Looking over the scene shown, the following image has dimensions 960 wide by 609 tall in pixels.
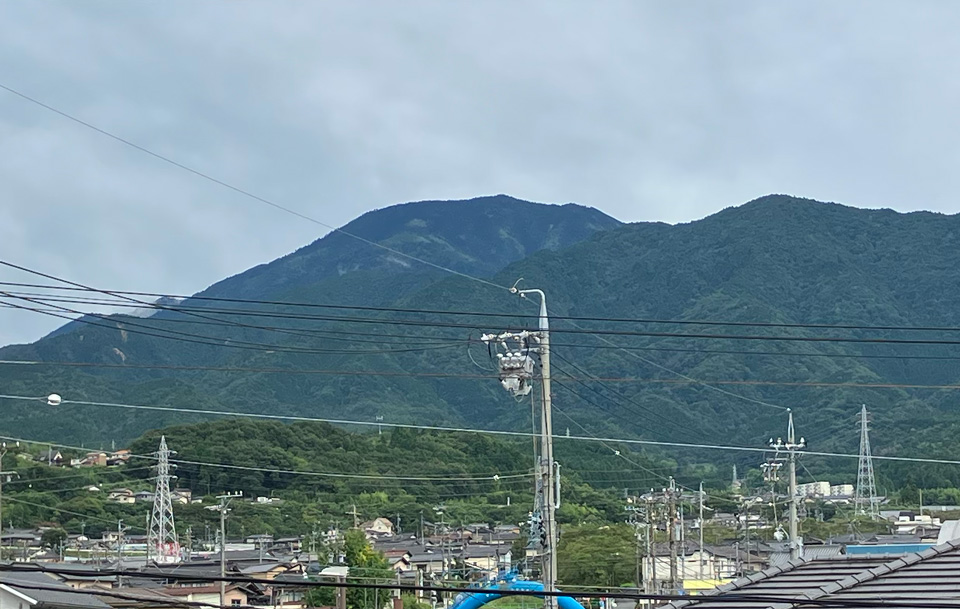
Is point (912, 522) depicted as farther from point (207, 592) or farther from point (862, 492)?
point (207, 592)

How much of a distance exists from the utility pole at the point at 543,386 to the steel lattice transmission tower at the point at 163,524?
123 feet

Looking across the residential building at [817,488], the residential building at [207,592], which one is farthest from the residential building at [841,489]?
the residential building at [207,592]

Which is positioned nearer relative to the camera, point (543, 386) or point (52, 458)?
point (543, 386)

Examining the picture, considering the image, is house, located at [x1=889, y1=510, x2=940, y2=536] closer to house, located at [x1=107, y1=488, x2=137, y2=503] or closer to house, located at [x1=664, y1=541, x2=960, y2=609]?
house, located at [x1=107, y1=488, x2=137, y2=503]

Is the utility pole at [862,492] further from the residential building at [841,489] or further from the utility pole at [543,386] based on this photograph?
the utility pole at [543,386]

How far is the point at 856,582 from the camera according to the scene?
436 inches

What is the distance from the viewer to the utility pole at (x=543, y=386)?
18.9 m

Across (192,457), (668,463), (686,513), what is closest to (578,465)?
(686,513)

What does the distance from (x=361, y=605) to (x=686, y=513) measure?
2432 inches

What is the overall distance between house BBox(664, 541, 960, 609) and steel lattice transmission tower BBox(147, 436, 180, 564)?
4555 centimetres

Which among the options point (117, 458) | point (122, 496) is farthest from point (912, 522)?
point (117, 458)

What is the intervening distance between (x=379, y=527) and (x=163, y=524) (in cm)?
2622

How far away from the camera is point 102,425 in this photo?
11519 centimetres

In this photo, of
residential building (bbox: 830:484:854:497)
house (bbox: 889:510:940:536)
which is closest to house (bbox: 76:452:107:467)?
house (bbox: 889:510:940:536)
